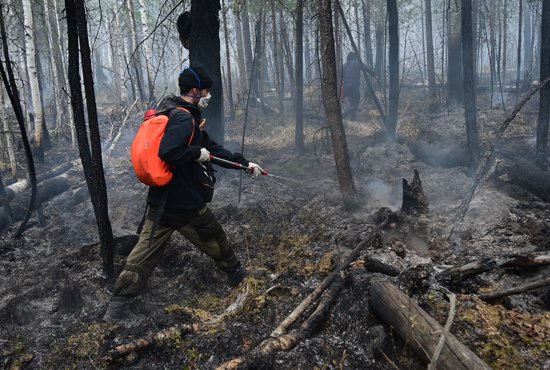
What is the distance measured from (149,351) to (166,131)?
191cm

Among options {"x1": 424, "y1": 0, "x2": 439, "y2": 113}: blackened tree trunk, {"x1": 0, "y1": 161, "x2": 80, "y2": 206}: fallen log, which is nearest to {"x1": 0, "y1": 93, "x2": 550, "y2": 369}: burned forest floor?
{"x1": 0, "y1": 161, "x2": 80, "y2": 206}: fallen log

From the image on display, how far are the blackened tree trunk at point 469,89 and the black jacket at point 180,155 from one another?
6.78 metres

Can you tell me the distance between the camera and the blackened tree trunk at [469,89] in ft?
27.8

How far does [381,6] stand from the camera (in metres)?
21.6

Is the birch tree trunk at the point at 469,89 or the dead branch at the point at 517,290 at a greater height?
the birch tree trunk at the point at 469,89

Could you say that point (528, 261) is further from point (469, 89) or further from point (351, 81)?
point (351, 81)

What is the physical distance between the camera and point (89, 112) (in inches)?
157

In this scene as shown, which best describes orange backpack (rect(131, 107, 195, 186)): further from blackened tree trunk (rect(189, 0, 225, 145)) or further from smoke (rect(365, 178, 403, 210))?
blackened tree trunk (rect(189, 0, 225, 145))

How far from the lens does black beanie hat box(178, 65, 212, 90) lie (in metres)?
3.88

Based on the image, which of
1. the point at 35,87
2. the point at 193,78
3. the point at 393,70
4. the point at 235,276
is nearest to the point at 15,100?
the point at 193,78

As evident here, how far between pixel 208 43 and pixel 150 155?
16.9 feet

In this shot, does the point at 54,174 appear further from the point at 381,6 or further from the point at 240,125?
the point at 381,6

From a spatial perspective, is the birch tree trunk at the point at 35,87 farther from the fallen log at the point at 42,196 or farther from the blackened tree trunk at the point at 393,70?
the blackened tree trunk at the point at 393,70

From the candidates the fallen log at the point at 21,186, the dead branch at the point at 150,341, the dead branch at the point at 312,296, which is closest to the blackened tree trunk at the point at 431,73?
the dead branch at the point at 312,296
